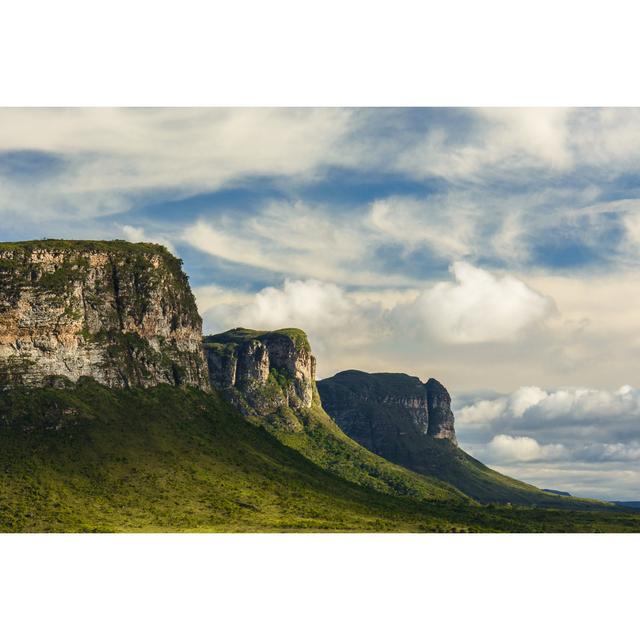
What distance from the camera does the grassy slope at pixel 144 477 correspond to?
14762 cm

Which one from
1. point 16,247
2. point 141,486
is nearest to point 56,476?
point 141,486

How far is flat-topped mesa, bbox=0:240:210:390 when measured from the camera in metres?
172

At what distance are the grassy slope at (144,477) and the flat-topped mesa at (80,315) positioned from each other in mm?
4395

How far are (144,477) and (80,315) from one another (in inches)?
1420

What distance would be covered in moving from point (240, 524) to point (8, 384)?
165ft

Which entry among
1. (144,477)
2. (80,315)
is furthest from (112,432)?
(80,315)

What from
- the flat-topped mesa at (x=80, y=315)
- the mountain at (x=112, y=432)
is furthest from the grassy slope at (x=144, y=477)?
the flat-topped mesa at (x=80, y=315)

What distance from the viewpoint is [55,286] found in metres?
177

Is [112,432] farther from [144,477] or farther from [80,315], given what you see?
[80,315]

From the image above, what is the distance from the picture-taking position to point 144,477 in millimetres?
163000

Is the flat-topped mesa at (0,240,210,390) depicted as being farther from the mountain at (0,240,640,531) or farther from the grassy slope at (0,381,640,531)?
the grassy slope at (0,381,640,531)

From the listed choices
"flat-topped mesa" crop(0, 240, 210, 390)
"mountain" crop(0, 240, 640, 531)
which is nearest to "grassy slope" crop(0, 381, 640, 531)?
"mountain" crop(0, 240, 640, 531)

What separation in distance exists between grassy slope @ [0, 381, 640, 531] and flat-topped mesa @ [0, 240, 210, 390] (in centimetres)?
439

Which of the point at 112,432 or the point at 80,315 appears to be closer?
the point at 112,432
